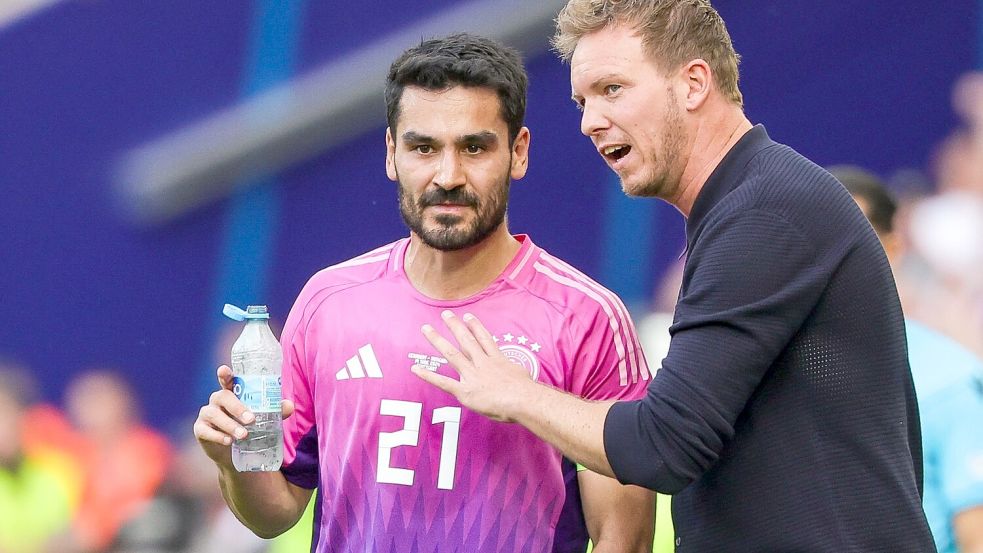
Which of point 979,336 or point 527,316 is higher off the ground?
point 979,336

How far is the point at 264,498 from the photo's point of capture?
2.51m

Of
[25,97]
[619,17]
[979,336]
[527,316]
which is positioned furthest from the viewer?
[25,97]

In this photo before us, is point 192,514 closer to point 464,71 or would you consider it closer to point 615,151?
point 464,71

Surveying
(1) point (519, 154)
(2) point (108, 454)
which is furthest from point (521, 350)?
(2) point (108, 454)

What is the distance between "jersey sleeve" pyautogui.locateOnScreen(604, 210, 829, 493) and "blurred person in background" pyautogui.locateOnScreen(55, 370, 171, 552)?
2.39m

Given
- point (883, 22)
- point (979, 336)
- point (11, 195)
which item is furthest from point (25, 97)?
point (979, 336)

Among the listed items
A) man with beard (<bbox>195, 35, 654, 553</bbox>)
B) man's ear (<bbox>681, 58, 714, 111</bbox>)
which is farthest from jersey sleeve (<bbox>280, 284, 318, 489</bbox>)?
man's ear (<bbox>681, 58, 714, 111</bbox>)

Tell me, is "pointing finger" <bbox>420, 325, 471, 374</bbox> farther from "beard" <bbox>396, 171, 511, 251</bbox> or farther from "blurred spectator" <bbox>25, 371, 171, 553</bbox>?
"blurred spectator" <bbox>25, 371, 171, 553</bbox>

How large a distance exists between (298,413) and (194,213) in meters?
1.57

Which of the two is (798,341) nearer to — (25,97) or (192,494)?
(192,494)

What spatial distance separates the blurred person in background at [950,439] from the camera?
112 inches

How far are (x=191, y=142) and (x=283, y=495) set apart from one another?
175 cm

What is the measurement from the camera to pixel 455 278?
2.51m

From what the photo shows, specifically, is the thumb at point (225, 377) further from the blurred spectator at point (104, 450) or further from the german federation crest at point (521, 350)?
the blurred spectator at point (104, 450)
